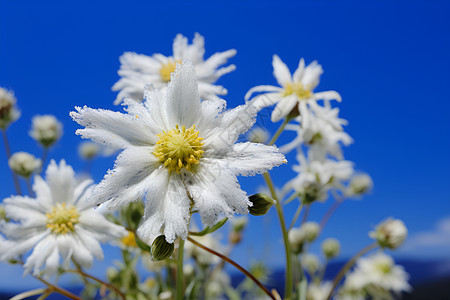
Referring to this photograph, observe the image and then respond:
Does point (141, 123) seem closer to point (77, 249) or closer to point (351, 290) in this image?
point (77, 249)

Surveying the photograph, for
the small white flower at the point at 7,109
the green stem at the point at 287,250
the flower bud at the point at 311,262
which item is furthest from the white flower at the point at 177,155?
the flower bud at the point at 311,262

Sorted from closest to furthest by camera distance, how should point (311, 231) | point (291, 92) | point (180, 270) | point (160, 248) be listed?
1. point (160, 248)
2. point (180, 270)
3. point (291, 92)
4. point (311, 231)

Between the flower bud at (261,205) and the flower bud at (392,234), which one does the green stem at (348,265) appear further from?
the flower bud at (261,205)

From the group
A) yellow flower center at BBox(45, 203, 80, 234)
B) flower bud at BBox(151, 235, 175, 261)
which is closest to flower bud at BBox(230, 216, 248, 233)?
yellow flower center at BBox(45, 203, 80, 234)

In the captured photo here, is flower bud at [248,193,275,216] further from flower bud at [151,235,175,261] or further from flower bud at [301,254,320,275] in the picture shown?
flower bud at [301,254,320,275]

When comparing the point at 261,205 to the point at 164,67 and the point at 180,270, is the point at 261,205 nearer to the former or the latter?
the point at 180,270

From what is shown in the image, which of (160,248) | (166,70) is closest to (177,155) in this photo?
(160,248)

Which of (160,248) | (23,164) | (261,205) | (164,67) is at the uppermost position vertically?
(164,67)
